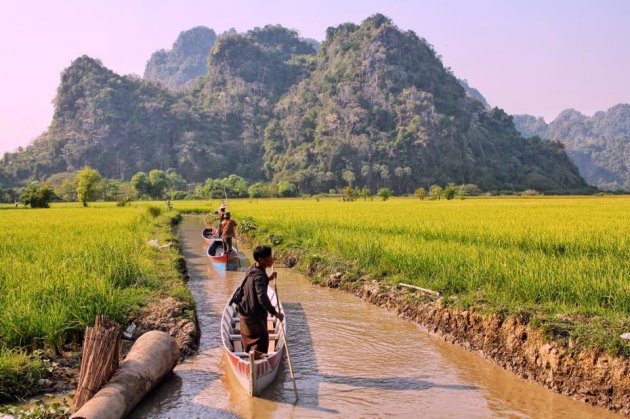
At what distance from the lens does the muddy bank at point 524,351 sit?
531cm

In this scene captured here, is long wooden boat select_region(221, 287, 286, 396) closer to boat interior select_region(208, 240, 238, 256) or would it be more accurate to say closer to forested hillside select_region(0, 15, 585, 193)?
boat interior select_region(208, 240, 238, 256)

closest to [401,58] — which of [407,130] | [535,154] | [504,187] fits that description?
[407,130]

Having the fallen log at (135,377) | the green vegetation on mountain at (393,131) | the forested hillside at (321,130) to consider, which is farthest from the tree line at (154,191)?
the fallen log at (135,377)

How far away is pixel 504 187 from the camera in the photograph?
100125 mm

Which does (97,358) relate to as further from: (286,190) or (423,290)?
(286,190)

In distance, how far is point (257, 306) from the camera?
6.04 meters

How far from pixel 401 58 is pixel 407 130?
32287 mm

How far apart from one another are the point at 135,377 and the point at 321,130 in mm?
114464

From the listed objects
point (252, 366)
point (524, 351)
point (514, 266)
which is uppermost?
point (514, 266)

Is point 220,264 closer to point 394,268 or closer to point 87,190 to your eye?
→ point 394,268

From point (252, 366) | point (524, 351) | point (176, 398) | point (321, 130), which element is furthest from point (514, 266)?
point (321, 130)

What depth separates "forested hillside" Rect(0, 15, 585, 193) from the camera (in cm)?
10706

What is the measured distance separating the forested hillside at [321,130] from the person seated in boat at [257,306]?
90.6 m

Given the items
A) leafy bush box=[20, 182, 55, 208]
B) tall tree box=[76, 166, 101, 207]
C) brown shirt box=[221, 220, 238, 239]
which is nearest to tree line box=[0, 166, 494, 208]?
tall tree box=[76, 166, 101, 207]
